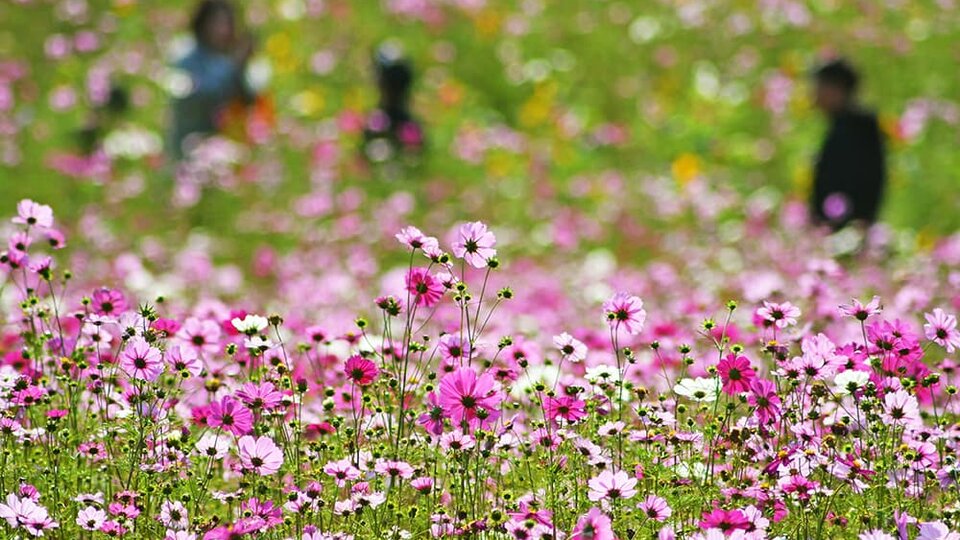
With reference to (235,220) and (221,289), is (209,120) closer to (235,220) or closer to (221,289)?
(235,220)

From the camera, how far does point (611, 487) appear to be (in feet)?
7.21

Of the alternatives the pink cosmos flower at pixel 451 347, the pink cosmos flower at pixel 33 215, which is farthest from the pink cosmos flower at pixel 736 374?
the pink cosmos flower at pixel 33 215

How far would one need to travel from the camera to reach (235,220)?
9.35m

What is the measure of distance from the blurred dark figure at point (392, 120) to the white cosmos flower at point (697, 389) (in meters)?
7.97

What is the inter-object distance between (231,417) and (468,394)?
1.56 ft

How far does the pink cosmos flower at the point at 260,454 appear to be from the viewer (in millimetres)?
2275

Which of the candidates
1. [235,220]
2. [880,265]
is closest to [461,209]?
[235,220]

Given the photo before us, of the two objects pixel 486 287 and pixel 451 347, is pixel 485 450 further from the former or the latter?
pixel 486 287

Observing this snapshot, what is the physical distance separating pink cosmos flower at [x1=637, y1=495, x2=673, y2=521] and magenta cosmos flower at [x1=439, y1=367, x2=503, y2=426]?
34cm

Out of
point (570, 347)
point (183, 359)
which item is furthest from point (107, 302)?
point (570, 347)

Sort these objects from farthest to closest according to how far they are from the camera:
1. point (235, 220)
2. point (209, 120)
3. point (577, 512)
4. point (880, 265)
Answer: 1. point (209, 120)
2. point (235, 220)
3. point (880, 265)
4. point (577, 512)

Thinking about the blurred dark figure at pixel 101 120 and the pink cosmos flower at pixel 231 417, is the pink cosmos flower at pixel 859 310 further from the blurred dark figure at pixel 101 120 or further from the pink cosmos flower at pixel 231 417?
the blurred dark figure at pixel 101 120

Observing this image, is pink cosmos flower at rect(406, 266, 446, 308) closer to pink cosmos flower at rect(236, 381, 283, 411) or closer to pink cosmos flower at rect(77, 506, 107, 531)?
pink cosmos flower at rect(236, 381, 283, 411)

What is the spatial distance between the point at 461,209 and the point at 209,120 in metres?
2.33
